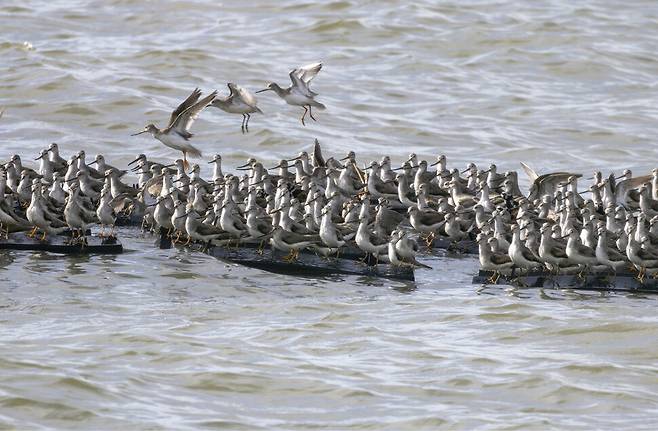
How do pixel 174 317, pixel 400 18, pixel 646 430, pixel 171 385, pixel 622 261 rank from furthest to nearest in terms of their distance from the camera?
1. pixel 400 18
2. pixel 622 261
3. pixel 174 317
4. pixel 171 385
5. pixel 646 430

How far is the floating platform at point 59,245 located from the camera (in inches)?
726

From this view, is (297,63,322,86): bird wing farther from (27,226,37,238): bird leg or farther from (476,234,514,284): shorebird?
(476,234,514,284): shorebird

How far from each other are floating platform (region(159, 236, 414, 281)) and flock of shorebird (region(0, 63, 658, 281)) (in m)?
0.13

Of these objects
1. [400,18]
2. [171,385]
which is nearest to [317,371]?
[171,385]

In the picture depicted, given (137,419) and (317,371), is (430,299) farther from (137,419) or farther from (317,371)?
(137,419)

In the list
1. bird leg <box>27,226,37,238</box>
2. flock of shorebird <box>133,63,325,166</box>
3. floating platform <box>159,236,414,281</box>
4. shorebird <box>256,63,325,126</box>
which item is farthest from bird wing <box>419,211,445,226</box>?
shorebird <box>256,63,325,126</box>

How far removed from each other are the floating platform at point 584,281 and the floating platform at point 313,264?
109cm

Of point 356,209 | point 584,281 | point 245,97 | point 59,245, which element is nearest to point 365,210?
point 356,209

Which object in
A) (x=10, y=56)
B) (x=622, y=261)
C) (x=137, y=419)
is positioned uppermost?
(x=10, y=56)

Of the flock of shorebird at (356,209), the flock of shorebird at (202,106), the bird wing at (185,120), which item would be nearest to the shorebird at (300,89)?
the flock of shorebird at (202,106)

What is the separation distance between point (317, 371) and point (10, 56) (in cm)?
2183

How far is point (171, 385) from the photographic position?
14.4m

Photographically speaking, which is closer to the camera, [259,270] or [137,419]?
[137,419]

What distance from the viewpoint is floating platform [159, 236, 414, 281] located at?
58.6ft
